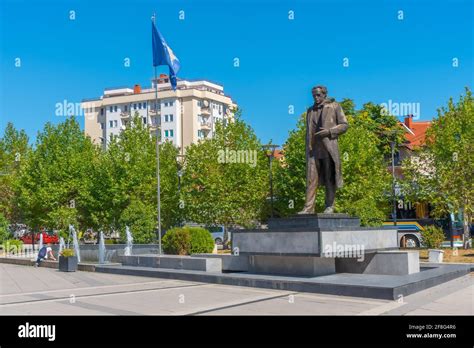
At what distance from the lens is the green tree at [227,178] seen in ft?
115

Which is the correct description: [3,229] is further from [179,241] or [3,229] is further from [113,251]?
[179,241]

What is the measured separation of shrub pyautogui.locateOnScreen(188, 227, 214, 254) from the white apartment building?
5788cm

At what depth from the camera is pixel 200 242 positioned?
908 inches

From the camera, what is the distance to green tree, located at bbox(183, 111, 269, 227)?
35.2 metres

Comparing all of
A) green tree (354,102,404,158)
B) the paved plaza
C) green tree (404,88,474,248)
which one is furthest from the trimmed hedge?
green tree (354,102,404,158)

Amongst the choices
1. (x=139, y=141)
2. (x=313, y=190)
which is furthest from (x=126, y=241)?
(x=313, y=190)

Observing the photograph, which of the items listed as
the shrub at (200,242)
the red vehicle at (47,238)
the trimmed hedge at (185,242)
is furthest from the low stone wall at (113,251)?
the red vehicle at (47,238)

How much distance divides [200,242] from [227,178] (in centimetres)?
1360

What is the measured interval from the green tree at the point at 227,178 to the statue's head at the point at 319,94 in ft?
64.0

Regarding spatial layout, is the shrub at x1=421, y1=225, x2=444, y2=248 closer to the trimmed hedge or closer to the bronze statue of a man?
the trimmed hedge

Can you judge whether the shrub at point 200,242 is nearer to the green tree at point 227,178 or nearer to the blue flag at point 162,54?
the blue flag at point 162,54

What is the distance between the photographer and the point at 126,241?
93.1 feet

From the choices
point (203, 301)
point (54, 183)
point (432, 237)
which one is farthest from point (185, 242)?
point (54, 183)
